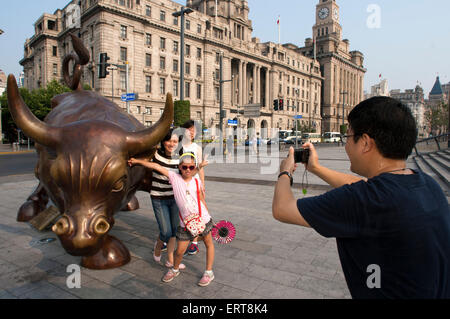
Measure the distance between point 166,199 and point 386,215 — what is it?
306cm

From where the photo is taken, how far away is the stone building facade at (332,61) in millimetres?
83312

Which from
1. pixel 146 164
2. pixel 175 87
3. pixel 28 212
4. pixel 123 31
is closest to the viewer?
pixel 146 164

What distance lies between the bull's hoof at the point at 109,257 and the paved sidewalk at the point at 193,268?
9 cm

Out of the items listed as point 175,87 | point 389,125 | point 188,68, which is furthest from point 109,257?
point 188,68

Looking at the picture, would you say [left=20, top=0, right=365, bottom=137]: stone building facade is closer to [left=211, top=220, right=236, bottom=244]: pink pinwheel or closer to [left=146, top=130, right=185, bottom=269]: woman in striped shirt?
[left=146, top=130, right=185, bottom=269]: woman in striped shirt

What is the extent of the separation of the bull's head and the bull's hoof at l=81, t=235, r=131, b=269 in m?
1.01

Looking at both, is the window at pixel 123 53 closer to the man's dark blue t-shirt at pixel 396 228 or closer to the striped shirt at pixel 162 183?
the striped shirt at pixel 162 183

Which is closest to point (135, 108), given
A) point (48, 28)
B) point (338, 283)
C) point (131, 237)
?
point (48, 28)

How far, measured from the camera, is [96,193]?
2756 mm

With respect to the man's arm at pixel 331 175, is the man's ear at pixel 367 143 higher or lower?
higher

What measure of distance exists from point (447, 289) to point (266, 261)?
289cm

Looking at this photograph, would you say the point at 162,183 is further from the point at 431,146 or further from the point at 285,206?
the point at 431,146

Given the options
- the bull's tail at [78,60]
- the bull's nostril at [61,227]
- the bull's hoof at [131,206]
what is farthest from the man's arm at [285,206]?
the bull's hoof at [131,206]

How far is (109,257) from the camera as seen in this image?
3.74 meters
